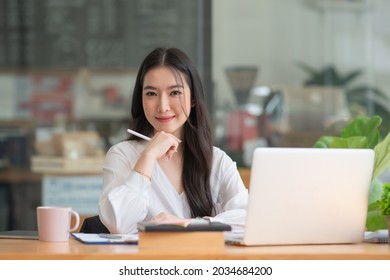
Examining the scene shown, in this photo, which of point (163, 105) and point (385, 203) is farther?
point (163, 105)

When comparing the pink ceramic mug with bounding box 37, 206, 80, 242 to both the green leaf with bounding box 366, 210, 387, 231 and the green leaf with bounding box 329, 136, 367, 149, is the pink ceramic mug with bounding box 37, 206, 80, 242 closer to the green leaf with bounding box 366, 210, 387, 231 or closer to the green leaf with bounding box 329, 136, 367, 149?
the green leaf with bounding box 366, 210, 387, 231

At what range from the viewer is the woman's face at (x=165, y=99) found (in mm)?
3096

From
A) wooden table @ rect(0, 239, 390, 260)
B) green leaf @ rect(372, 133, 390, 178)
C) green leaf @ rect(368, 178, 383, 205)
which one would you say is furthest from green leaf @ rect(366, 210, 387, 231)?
wooden table @ rect(0, 239, 390, 260)

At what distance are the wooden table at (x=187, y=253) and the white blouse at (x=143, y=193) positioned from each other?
14.6 inches

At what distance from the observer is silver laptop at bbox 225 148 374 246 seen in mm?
2459

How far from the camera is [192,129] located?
324 centimetres

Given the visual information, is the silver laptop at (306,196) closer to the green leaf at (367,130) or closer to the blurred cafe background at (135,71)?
the green leaf at (367,130)

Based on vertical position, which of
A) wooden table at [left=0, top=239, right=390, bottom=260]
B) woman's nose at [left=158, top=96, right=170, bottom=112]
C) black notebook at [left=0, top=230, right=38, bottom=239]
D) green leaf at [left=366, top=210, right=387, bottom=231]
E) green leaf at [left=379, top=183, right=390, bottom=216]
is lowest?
green leaf at [left=366, top=210, right=387, bottom=231]

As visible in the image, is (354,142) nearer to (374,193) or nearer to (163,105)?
(374,193)

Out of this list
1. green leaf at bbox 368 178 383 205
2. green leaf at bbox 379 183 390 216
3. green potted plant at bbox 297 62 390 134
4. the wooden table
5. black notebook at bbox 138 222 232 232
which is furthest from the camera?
green potted plant at bbox 297 62 390 134

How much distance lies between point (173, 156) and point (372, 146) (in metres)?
0.79

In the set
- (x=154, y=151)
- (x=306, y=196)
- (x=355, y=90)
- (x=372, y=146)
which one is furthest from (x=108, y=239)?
(x=355, y=90)

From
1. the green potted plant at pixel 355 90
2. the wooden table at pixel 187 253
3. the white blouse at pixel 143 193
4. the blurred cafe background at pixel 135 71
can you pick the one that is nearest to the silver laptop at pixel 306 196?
the wooden table at pixel 187 253
